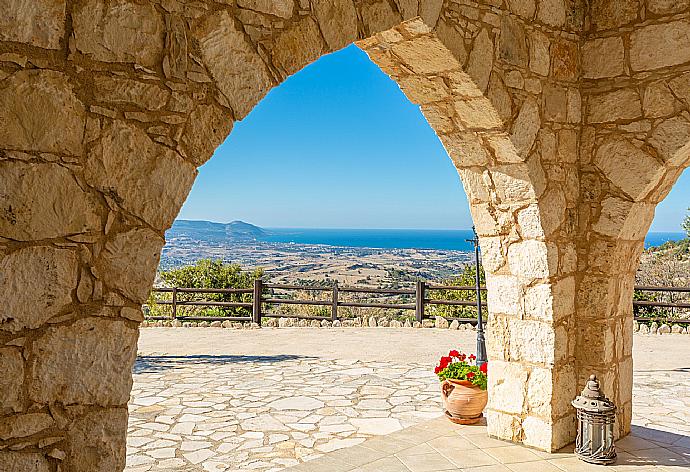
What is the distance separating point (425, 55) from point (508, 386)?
205 centimetres

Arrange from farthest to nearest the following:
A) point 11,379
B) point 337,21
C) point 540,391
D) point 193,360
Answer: point 193,360, point 540,391, point 337,21, point 11,379

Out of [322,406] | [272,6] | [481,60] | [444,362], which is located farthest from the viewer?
[322,406]

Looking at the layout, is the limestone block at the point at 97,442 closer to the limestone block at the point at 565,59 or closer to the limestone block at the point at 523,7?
the limestone block at the point at 523,7

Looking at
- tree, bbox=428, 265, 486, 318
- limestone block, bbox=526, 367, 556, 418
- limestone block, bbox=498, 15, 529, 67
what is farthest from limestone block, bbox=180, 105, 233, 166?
tree, bbox=428, 265, 486, 318

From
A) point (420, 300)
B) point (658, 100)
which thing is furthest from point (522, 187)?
point (420, 300)

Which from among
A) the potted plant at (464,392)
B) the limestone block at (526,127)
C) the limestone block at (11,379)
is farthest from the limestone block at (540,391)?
the limestone block at (11,379)

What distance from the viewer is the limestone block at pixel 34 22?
5.11 ft

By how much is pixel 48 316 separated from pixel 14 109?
54 cm

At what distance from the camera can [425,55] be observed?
3008mm

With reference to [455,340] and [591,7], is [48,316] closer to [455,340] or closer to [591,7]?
[591,7]

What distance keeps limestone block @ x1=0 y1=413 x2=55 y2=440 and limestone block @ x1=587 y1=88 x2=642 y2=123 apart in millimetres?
3356

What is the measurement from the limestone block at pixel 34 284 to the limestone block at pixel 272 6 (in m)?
0.98

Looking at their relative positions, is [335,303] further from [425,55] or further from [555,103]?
[425,55]

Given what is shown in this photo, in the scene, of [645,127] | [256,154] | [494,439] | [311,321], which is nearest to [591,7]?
[645,127]
